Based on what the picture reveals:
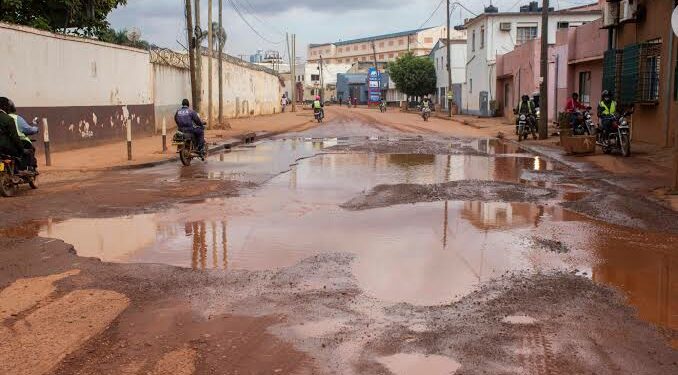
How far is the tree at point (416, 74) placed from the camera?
229 feet

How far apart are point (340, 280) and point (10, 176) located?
7681 millimetres

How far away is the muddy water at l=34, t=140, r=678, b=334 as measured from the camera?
6207 mm

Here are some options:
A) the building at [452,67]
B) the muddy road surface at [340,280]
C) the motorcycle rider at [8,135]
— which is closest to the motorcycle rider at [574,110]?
the muddy road surface at [340,280]

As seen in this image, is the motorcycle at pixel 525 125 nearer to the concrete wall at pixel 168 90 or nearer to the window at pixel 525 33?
the concrete wall at pixel 168 90

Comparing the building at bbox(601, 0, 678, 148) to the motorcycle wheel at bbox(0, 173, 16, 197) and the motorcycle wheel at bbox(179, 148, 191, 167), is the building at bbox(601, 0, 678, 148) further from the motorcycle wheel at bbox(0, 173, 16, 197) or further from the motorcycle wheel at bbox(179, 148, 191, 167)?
the motorcycle wheel at bbox(0, 173, 16, 197)

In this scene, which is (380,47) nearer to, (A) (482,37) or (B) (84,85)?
(A) (482,37)

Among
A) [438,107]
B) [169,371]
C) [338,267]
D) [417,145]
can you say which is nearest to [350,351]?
[169,371]

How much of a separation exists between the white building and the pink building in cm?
444

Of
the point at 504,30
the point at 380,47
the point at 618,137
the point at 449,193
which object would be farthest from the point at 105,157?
the point at 380,47

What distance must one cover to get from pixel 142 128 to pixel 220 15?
35.5 feet

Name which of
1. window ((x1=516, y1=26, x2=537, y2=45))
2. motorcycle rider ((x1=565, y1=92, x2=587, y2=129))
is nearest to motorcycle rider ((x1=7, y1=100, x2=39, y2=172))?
motorcycle rider ((x1=565, y1=92, x2=587, y2=129))

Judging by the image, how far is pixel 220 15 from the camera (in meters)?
35.1

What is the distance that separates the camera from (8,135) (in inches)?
446

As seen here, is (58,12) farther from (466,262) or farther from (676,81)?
(466,262)
